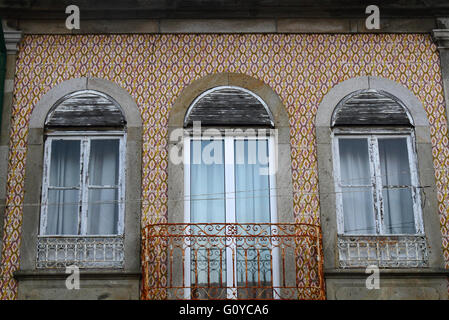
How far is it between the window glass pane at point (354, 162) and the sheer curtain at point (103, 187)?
321 centimetres

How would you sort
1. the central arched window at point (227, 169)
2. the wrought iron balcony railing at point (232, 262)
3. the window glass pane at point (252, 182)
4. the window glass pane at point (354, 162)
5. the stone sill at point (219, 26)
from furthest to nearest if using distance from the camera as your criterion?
the stone sill at point (219, 26) → the window glass pane at point (354, 162) → the window glass pane at point (252, 182) → the central arched window at point (227, 169) → the wrought iron balcony railing at point (232, 262)

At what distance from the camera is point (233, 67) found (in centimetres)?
1027

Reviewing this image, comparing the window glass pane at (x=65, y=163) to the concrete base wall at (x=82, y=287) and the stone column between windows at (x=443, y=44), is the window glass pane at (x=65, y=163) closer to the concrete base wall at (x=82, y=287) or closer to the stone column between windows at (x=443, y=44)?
the concrete base wall at (x=82, y=287)

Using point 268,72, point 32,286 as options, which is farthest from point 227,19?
point 32,286

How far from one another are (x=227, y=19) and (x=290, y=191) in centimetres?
278

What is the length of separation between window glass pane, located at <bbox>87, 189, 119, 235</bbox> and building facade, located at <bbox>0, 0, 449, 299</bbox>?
0.02m

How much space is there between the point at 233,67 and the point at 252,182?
172 cm

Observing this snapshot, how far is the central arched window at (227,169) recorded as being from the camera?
9.47 metres

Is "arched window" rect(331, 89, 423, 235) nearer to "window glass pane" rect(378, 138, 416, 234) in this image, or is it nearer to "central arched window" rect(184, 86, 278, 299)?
"window glass pane" rect(378, 138, 416, 234)

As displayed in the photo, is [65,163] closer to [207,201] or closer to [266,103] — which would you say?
[207,201]

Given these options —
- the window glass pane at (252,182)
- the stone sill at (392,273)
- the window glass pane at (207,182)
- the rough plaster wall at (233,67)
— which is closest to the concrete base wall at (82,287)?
the window glass pane at (207,182)

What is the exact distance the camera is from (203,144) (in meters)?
10.0

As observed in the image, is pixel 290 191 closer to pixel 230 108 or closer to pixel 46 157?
pixel 230 108

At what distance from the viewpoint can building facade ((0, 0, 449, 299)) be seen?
936 cm
